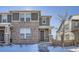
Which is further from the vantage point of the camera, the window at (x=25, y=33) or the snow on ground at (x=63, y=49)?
the window at (x=25, y=33)

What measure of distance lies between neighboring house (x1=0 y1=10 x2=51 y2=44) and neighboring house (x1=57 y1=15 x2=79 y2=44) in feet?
0.97

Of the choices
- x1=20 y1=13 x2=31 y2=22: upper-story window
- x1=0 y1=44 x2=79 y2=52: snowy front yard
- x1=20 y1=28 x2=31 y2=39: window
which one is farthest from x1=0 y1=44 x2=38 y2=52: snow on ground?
x1=20 y1=13 x2=31 y2=22: upper-story window

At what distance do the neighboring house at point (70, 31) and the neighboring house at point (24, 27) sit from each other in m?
0.30

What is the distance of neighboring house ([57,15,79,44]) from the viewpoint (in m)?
5.88

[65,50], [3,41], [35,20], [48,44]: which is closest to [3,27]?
[3,41]

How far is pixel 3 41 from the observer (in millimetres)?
5938

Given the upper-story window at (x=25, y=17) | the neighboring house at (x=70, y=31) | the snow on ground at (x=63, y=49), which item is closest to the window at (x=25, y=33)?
the upper-story window at (x=25, y=17)

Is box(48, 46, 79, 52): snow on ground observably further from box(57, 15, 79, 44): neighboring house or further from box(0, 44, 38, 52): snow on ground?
box(0, 44, 38, 52): snow on ground

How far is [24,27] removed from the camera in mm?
5973

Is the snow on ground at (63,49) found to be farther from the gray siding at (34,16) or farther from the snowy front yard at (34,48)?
the gray siding at (34,16)

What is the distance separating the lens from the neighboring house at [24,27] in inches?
233

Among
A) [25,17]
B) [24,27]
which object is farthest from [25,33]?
[25,17]
